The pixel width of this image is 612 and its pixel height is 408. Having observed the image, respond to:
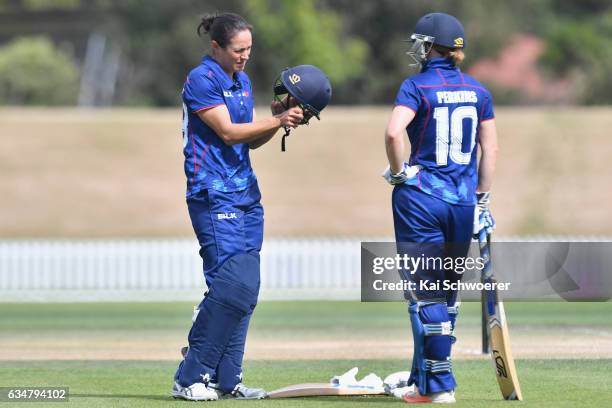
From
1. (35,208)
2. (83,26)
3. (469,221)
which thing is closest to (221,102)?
(469,221)

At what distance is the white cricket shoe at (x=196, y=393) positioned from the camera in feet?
26.2

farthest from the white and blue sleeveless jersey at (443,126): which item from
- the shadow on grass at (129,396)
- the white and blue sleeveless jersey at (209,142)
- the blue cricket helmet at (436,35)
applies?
the shadow on grass at (129,396)

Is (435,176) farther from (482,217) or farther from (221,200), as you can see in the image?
(221,200)

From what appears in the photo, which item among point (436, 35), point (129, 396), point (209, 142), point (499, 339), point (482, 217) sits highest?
point (436, 35)

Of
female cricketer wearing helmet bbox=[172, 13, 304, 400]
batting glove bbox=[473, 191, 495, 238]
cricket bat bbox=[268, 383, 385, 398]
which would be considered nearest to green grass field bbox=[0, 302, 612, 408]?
cricket bat bbox=[268, 383, 385, 398]

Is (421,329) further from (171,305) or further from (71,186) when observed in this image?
(71,186)

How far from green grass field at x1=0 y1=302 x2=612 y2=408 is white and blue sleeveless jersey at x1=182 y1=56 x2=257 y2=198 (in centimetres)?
141

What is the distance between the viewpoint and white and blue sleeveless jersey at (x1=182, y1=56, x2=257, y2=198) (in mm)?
8062

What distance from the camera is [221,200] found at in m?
8.06

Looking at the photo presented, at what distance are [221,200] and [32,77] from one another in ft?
169

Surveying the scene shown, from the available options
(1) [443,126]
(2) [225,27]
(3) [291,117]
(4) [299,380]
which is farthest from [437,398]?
(2) [225,27]

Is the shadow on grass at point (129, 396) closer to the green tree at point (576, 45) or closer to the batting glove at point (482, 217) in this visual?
the batting glove at point (482, 217)

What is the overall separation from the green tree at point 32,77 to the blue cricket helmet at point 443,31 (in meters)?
51.9

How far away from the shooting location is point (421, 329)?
310 inches
